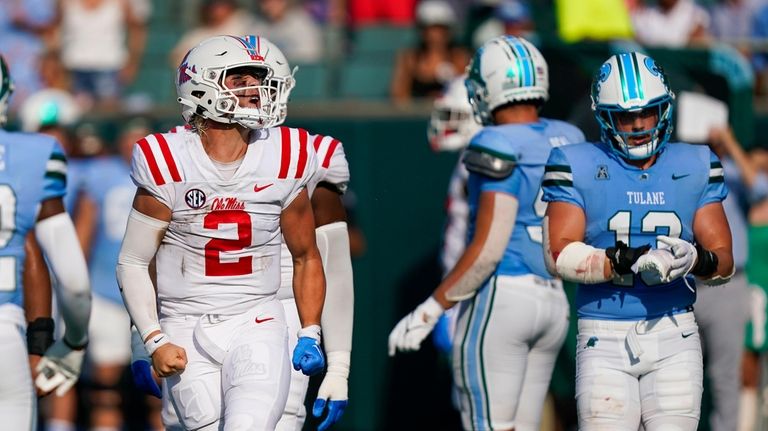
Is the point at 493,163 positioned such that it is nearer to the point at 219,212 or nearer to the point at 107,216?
the point at 219,212

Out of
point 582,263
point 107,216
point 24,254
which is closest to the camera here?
point 582,263

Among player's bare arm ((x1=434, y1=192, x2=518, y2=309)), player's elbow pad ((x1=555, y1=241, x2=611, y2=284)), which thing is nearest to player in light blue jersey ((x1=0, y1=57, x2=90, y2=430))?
player's bare arm ((x1=434, y1=192, x2=518, y2=309))

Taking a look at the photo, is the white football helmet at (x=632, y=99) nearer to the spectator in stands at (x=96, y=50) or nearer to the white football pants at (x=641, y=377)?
the white football pants at (x=641, y=377)

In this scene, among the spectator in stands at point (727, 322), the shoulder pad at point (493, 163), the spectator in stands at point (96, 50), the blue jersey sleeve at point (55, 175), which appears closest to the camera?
the blue jersey sleeve at point (55, 175)

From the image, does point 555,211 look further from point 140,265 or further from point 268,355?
point 140,265

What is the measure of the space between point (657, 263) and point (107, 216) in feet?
15.7

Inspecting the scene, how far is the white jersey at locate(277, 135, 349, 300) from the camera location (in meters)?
5.66

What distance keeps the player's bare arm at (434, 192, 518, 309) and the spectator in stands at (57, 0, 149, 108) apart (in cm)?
553

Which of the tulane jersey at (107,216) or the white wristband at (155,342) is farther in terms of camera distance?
the tulane jersey at (107,216)

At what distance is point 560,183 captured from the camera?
5.57 metres

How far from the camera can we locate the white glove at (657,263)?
5195 mm

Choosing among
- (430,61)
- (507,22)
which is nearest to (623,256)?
(507,22)

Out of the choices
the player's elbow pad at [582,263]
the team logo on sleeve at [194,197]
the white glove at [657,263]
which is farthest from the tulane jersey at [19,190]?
the white glove at [657,263]

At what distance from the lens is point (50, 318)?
6.15m
